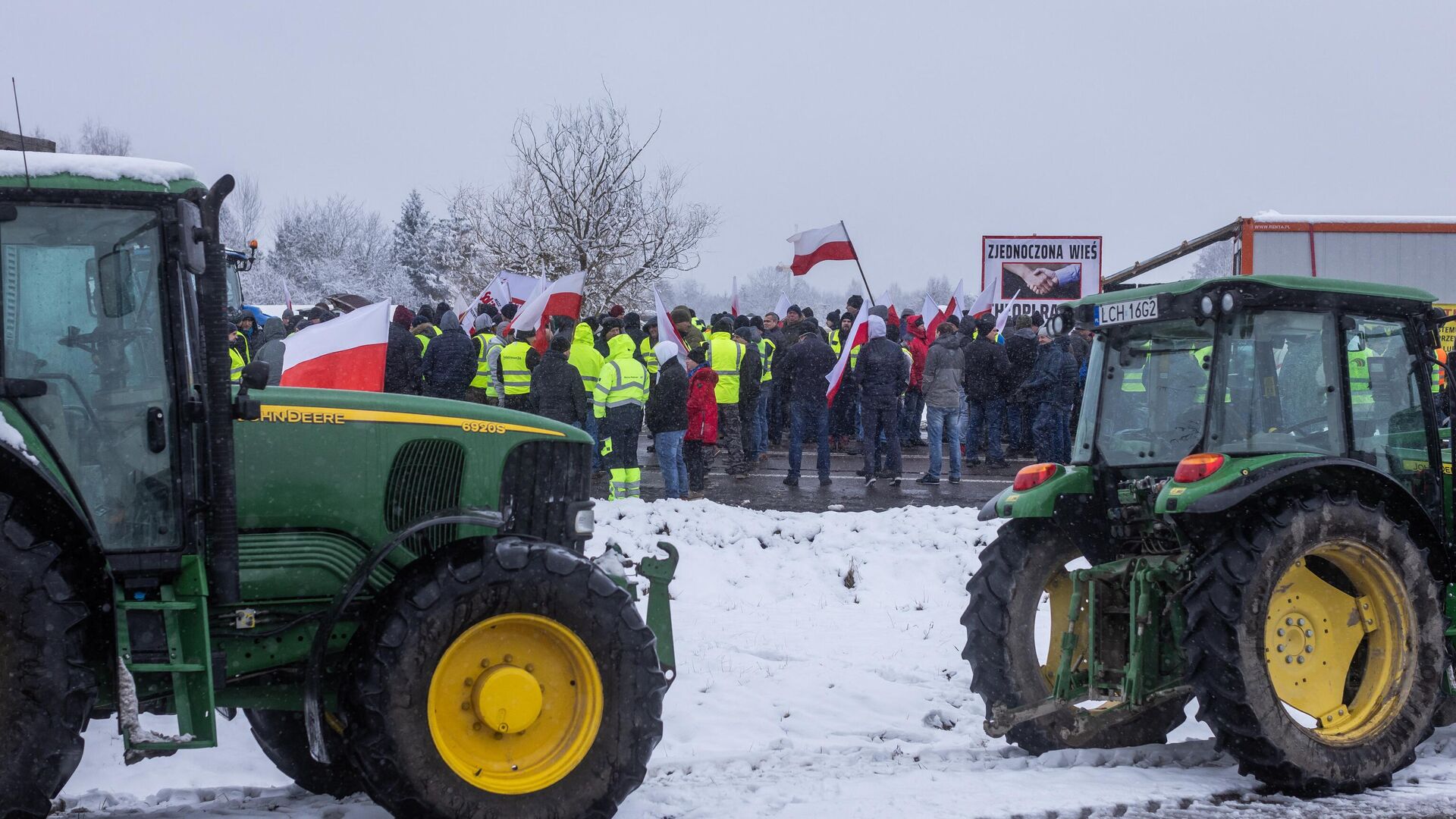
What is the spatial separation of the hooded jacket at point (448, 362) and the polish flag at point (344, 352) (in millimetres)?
7159

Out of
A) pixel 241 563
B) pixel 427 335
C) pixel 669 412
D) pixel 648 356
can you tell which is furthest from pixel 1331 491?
pixel 427 335

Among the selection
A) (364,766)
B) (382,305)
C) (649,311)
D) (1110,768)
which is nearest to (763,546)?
(382,305)

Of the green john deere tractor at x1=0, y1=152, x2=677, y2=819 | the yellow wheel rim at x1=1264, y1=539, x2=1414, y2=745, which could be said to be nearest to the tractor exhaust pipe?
the green john deere tractor at x1=0, y1=152, x2=677, y2=819

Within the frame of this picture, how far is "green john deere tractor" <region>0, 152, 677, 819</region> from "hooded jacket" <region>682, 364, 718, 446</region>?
337 inches

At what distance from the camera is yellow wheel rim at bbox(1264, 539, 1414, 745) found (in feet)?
19.3

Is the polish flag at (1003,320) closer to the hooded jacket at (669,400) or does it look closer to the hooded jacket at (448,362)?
the hooded jacket at (669,400)

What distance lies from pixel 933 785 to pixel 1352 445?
258 centimetres

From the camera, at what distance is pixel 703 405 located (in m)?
14.1

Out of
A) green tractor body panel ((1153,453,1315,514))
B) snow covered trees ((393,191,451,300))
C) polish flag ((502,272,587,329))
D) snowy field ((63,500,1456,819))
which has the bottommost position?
snowy field ((63,500,1456,819))

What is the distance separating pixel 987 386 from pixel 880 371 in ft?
7.79

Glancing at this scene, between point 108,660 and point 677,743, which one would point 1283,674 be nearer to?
point 677,743

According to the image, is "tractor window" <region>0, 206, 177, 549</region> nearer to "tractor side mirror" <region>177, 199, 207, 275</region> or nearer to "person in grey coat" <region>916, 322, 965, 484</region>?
"tractor side mirror" <region>177, 199, 207, 275</region>

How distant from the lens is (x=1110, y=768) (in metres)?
6.03

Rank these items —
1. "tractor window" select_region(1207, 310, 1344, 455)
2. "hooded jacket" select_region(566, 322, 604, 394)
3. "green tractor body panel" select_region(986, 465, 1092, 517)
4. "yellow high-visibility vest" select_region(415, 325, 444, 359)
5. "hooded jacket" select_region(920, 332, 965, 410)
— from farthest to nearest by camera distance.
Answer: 1. "yellow high-visibility vest" select_region(415, 325, 444, 359)
2. "hooded jacket" select_region(920, 332, 965, 410)
3. "hooded jacket" select_region(566, 322, 604, 394)
4. "green tractor body panel" select_region(986, 465, 1092, 517)
5. "tractor window" select_region(1207, 310, 1344, 455)
